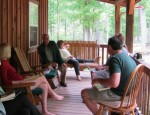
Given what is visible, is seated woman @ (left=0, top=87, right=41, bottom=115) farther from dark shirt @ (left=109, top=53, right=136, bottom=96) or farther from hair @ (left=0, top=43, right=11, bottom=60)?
dark shirt @ (left=109, top=53, right=136, bottom=96)

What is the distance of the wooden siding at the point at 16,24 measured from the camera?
4.29 meters

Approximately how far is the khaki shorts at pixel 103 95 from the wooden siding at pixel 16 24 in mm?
1910

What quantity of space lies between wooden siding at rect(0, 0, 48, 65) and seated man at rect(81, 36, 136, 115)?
1927 millimetres

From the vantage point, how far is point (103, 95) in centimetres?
299

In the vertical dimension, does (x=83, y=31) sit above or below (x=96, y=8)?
below

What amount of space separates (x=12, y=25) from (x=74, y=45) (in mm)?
3237

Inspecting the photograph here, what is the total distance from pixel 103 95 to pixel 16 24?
2.55 meters

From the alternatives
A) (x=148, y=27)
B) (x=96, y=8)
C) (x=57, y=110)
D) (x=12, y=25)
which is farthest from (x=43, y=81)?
(x=148, y=27)

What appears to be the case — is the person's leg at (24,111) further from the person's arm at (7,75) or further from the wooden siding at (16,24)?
the wooden siding at (16,24)

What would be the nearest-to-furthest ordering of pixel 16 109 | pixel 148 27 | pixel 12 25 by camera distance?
pixel 16 109
pixel 12 25
pixel 148 27

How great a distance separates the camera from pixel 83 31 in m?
16.2

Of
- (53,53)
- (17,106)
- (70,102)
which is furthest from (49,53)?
(17,106)

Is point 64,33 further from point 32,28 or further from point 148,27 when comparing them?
point 32,28

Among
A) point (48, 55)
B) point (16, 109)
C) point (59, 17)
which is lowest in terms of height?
point (16, 109)
